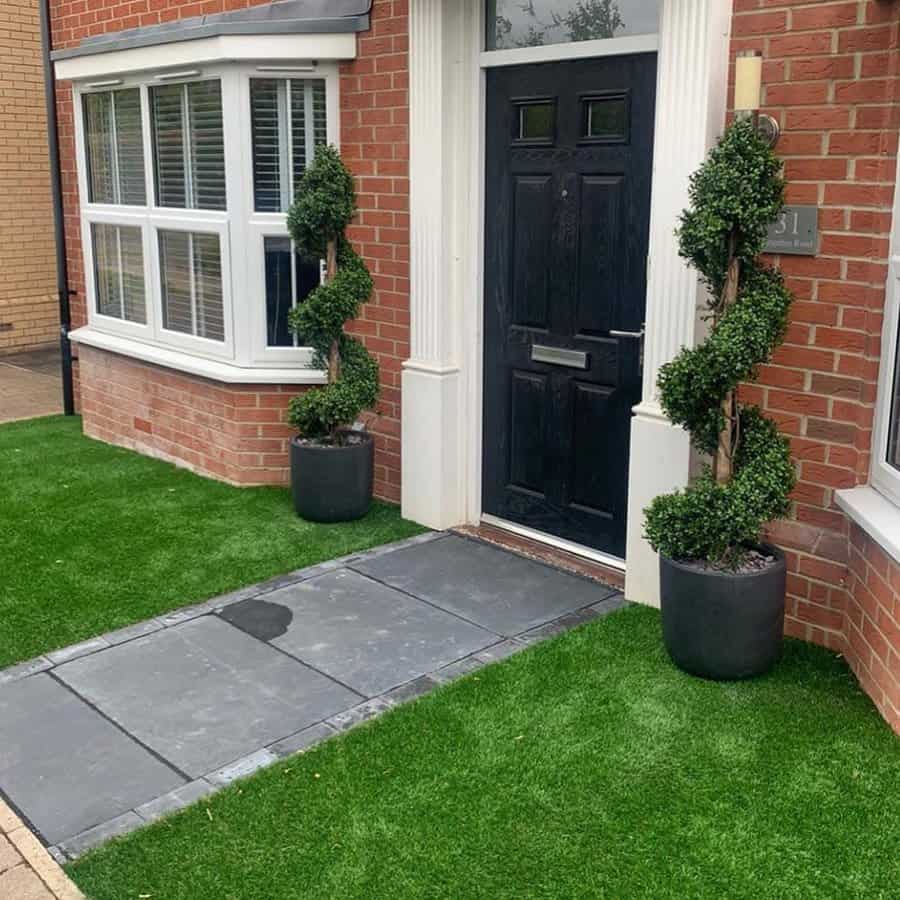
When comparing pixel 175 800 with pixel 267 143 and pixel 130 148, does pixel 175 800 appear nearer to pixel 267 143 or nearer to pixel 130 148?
pixel 267 143

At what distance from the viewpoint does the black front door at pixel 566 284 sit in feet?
15.8

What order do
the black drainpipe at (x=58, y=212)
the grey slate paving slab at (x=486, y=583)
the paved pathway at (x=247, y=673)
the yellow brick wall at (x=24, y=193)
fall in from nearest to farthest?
the paved pathway at (x=247, y=673) < the grey slate paving slab at (x=486, y=583) < the black drainpipe at (x=58, y=212) < the yellow brick wall at (x=24, y=193)

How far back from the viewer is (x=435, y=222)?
217 inches

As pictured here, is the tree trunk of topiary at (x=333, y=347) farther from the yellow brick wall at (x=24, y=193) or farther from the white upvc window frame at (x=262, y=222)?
the yellow brick wall at (x=24, y=193)

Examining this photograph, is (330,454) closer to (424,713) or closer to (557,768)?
(424,713)

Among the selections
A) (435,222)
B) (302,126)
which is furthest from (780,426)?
(302,126)

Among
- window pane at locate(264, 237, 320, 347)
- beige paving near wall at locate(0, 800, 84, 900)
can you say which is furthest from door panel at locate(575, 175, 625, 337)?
beige paving near wall at locate(0, 800, 84, 900)

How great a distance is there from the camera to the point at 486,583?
5.13 metres

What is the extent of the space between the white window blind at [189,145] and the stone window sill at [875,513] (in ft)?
13.7

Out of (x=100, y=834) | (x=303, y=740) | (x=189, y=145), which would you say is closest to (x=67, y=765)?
(x=100, y=834)

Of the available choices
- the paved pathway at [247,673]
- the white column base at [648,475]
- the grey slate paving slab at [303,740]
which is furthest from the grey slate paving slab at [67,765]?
the white column base at [648,475]

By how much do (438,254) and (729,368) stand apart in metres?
2.20

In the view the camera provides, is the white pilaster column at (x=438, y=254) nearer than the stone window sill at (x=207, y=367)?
Yes

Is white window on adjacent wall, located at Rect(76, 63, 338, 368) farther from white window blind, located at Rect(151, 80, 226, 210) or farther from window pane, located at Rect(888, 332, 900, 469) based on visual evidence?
window pane, located at Rect(888, 332, 900, 469)
